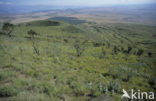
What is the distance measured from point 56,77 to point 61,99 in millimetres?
3253

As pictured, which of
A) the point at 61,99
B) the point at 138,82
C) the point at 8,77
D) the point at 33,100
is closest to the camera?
the point at 33,100

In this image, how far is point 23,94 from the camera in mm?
6219

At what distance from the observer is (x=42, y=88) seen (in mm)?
7145

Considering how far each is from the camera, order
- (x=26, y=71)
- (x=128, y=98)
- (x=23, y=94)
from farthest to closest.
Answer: (x=26, y=71) < (x=128, y=98) < (x=23, y=94)

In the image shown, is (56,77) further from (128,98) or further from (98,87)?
(128,98)

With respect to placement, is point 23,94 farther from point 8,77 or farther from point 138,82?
point 138,82

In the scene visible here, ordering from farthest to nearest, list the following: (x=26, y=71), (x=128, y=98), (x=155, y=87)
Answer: (x=155, y=87) → (x=26, y=71) → (x=128, y=98)

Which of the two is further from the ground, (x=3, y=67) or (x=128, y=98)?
(x=3, y=67)

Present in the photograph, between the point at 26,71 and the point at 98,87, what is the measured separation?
7.02 m

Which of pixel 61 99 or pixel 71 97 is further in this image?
pixel 71 97

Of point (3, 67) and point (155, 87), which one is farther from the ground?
point (3, 67)

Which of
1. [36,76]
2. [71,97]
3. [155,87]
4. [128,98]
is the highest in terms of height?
[36,76]

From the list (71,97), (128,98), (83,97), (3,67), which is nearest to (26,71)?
(3,67)

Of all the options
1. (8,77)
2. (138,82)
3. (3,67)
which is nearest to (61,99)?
(8,77)
